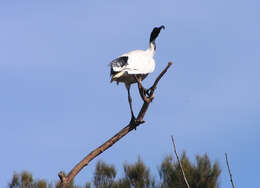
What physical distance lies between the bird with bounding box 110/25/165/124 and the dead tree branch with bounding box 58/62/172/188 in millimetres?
181

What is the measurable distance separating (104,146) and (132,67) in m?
1.55

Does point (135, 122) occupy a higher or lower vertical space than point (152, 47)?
lower

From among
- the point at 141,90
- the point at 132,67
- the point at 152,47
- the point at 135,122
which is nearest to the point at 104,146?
the point at 135,122

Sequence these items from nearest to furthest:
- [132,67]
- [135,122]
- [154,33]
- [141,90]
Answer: [135,122]
[141,90]
[132,67]
[154,33]

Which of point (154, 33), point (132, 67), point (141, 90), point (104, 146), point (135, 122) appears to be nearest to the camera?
point (104, 146)

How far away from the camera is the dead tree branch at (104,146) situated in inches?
189

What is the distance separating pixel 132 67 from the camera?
6484mm

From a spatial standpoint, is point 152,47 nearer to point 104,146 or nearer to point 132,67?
point 132,67

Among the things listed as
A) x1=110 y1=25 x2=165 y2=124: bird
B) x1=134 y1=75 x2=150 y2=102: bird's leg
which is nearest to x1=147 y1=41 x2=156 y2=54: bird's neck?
x1=110 y1=25 x2=165 y2=124: bird

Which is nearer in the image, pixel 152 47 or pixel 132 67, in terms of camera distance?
pixel 132 67

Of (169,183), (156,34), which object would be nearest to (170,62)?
(156,34)

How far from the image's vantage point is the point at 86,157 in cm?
505

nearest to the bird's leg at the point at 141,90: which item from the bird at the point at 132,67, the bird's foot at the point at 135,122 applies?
the bird at the point at 132,67

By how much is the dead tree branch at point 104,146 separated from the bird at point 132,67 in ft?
0.60
